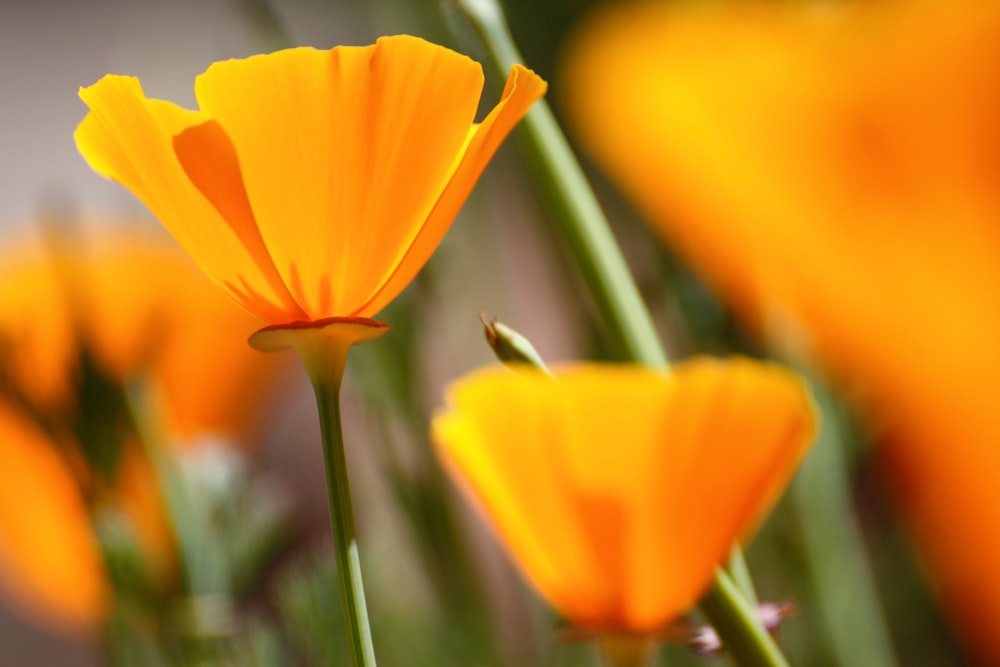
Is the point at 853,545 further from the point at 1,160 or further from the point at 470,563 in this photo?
the point at 1,160

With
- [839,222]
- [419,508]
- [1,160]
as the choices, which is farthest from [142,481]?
[1,160]

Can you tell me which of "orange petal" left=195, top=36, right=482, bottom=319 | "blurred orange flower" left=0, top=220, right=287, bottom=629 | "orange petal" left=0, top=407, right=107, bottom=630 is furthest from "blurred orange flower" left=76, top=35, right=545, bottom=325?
"orange petal" left=0, top=407, right=107, bottom=630

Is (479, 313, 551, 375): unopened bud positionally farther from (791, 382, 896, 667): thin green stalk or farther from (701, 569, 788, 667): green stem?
(791, 382, 896, 667): thin green stalk

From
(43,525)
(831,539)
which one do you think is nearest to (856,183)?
(831,539)

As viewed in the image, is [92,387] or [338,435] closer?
[338,435]

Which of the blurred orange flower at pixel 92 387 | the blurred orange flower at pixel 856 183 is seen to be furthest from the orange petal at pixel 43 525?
the blurred orange flower at pixel 856 183

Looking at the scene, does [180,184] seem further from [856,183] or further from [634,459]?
[856,183]
